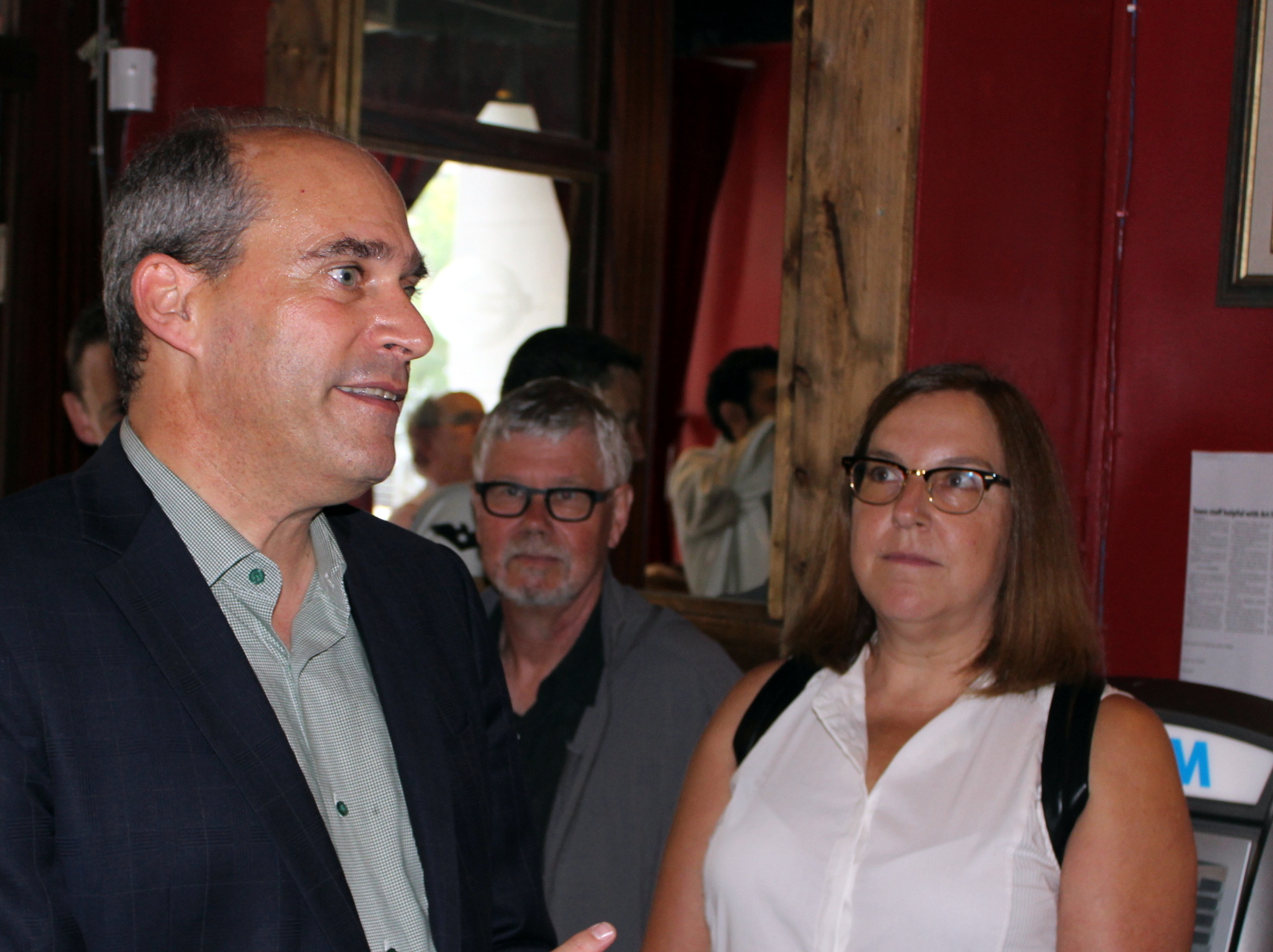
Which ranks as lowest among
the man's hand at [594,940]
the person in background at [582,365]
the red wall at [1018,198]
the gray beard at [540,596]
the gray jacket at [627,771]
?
the gray jacket at [627,771]

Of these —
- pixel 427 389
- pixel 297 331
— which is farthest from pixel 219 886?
pixel 427 389

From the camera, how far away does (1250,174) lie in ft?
7.62

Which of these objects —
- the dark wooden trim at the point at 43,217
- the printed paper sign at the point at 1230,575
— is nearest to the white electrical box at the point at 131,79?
the dark wooden trim at the point at 43,217

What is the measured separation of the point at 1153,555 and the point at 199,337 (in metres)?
1.88

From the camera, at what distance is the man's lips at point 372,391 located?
4.02ft

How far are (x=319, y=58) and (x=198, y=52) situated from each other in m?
0.52

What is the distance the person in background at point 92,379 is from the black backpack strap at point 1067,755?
232 centimetres

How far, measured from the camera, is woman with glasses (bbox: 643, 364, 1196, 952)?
4.92 feet

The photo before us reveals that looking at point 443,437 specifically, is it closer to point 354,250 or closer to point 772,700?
point 772,700

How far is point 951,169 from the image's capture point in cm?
231

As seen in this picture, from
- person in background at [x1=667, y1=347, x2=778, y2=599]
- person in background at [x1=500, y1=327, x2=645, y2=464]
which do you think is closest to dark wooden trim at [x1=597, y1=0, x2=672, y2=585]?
person in background at [x1=667, y1=347, x2=778, y2=599]

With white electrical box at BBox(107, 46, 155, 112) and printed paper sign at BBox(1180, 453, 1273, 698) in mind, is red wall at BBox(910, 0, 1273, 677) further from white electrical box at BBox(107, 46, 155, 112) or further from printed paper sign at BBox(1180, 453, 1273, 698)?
white electrical box at BBox(107, 46, 155, 112)

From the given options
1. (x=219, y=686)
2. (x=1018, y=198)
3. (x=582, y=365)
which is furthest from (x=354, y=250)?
(x=582, y=365)

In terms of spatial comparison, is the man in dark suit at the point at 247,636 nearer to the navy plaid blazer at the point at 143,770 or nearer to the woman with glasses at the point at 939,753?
the navy plaid blazer at the point at 143,770
